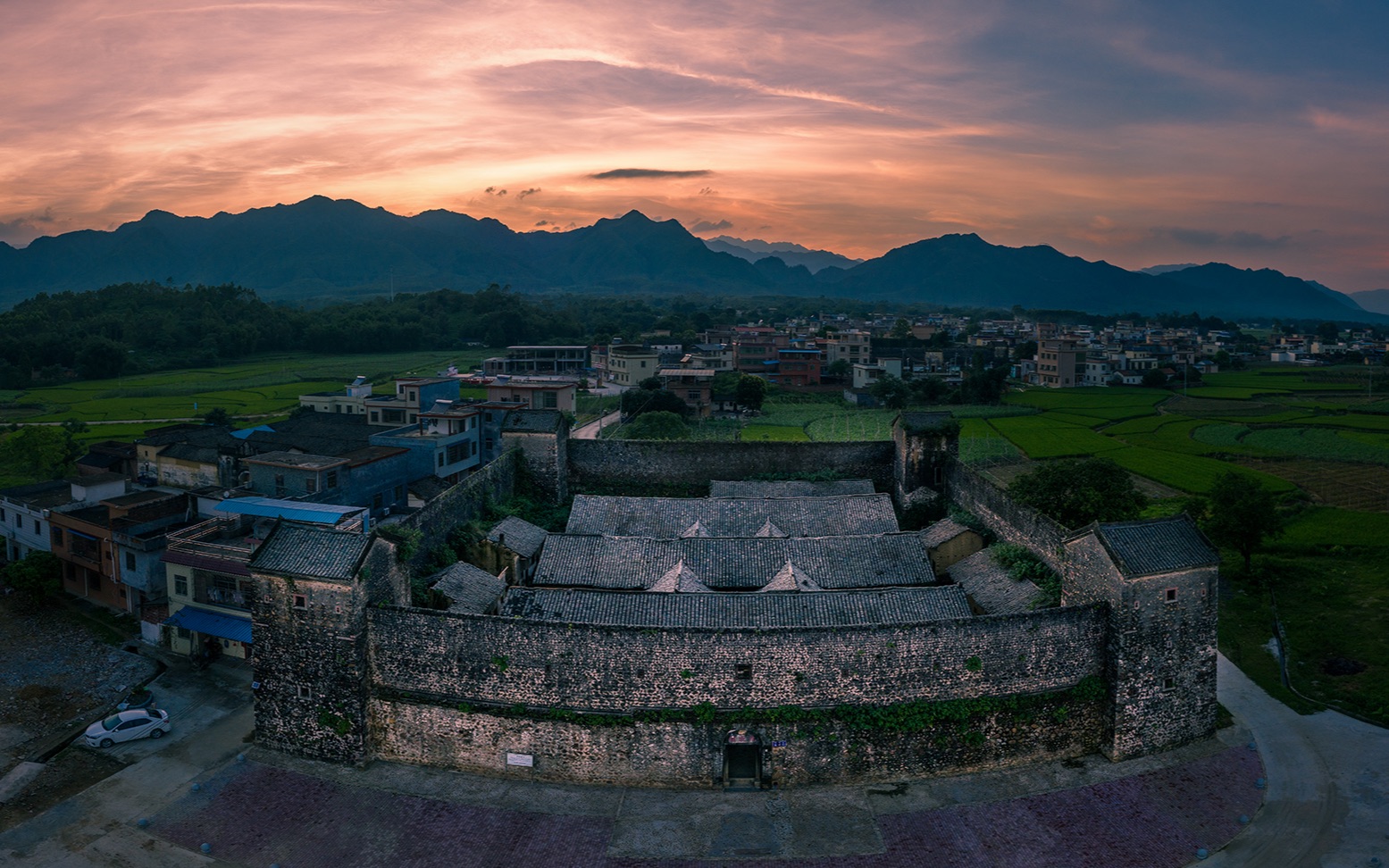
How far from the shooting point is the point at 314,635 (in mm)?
16484

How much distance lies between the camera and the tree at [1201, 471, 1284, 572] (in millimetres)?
26438

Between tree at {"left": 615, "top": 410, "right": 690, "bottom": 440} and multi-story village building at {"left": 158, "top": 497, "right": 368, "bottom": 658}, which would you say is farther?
tree at {"left": 615, "top": 410, "right": 690, "bottom": 440}

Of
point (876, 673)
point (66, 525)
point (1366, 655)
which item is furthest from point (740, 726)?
point (66, 525)

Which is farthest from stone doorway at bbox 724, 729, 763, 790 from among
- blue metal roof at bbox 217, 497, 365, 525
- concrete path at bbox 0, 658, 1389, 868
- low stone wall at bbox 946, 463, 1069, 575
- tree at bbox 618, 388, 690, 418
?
tree at bbox 618, 388, 690, 418

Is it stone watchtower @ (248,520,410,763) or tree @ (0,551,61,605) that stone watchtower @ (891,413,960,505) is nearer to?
stone watchtower @ (248,520,410,763)

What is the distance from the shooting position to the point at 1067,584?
59.9 ft

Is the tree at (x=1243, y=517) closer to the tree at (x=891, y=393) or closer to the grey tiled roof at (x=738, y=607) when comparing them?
the grey tiled roof at (x=738, y=607)

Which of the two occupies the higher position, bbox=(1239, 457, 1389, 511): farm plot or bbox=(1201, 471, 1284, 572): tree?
bbox=(1201, 471, 1284, 572): tree

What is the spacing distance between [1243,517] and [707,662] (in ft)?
63.4

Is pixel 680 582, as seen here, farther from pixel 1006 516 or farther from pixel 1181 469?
pixel 1181 469

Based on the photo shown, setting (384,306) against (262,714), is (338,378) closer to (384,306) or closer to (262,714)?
(384,306)

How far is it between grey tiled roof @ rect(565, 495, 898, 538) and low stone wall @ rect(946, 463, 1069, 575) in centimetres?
239

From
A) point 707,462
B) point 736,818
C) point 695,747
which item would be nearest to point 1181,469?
point 707,462

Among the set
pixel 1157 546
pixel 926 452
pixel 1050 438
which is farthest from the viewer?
pixel 1050 438
